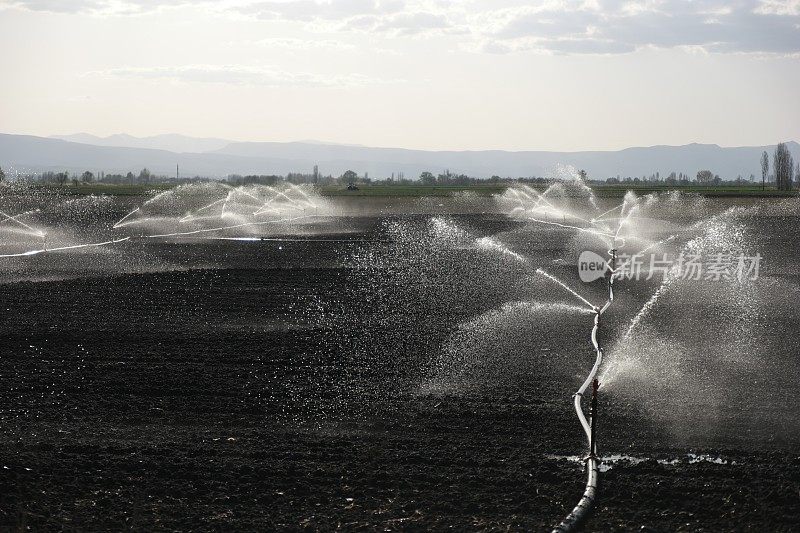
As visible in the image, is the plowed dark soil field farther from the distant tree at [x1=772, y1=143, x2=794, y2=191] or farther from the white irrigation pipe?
the distant tree at [x1=772, y1=143, x2=794, y2=191]

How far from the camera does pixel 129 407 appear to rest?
536 inches

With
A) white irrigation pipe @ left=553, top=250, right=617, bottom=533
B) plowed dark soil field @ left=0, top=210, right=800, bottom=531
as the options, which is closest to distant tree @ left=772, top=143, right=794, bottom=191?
plowed dark soil field @ left=0, top=210, right=800, bottom=531

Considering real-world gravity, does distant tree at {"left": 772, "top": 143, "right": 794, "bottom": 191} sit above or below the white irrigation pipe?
above

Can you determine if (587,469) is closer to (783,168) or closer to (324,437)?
(324,437)

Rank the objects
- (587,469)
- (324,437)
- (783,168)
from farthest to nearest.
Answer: (783,168) < (324,437) < (587,469)

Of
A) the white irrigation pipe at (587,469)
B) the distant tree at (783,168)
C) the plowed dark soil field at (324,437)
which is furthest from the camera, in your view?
the distant tree at (783,168)

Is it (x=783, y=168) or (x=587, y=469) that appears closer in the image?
(x=587, y=469)

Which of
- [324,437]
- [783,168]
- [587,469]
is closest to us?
[587,469]

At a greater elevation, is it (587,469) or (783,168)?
(783,168)

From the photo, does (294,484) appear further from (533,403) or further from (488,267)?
(488,267)

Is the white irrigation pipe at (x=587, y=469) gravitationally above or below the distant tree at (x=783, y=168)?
below

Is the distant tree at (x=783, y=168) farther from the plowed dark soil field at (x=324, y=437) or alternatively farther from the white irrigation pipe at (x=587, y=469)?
the white irrigation pipe at (x=587, y=469)

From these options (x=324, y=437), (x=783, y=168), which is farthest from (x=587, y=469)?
(x=783, y=168)

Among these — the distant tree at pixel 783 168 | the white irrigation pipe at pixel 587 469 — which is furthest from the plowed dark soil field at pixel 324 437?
the distant tree at pixel 783 168
